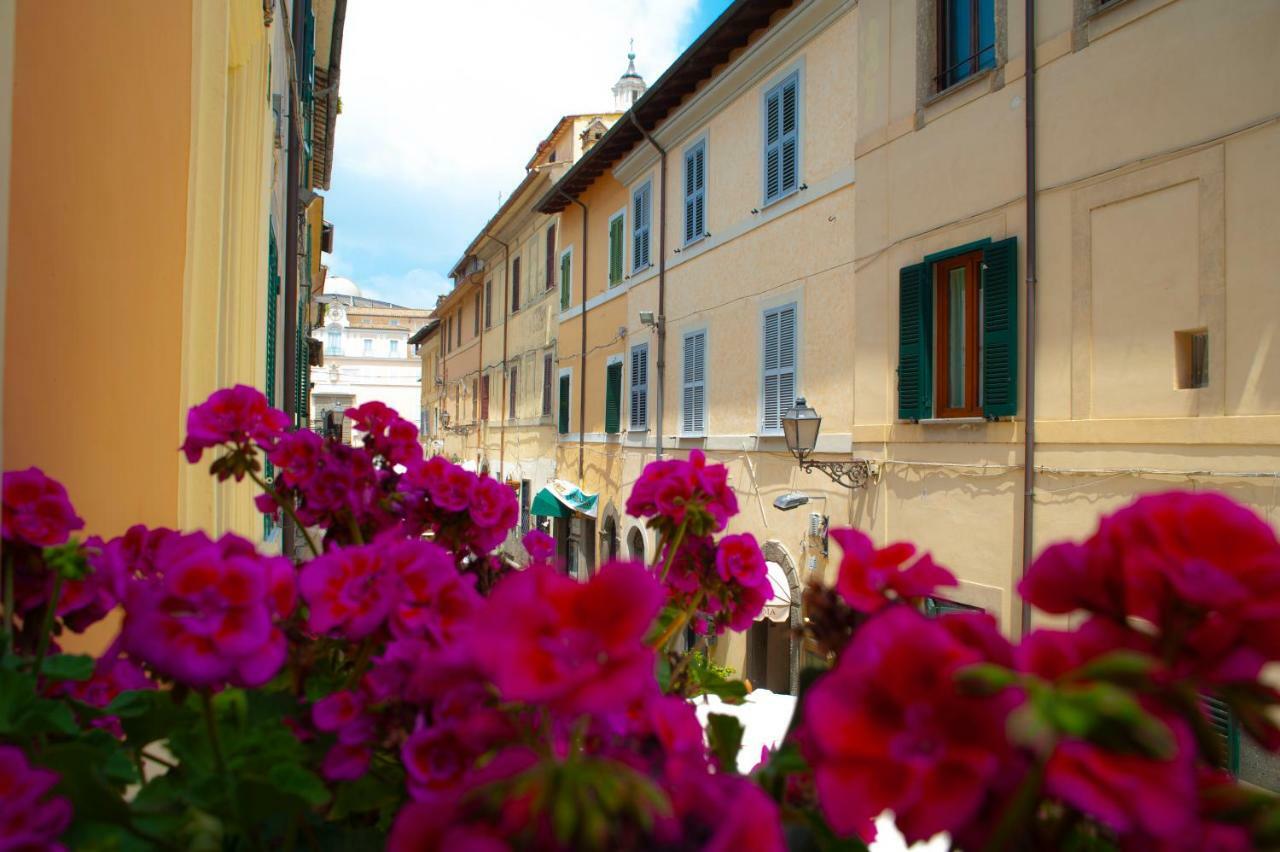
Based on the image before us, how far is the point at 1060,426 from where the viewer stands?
274 inches

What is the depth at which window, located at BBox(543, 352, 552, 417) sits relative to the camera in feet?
66.7

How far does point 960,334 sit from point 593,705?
8.06 m

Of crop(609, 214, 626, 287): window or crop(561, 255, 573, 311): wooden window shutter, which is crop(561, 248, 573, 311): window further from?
crop(609, 214, 626, 287): window

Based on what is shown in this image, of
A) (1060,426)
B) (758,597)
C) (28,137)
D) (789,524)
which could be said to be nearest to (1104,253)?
(1060,426)

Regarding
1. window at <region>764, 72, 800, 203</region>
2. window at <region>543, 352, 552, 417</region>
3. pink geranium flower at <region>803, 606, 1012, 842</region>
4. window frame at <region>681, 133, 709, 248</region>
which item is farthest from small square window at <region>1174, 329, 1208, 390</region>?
window at <region>543, 352, 552, 417</region>

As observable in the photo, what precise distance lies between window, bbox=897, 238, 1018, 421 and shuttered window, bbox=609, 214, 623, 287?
27.1 feet

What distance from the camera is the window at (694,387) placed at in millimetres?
12727

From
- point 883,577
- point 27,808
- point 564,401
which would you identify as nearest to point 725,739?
point 883,577

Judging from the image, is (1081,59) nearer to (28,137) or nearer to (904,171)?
(904,171)

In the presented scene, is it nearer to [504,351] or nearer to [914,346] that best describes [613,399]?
[914,346]

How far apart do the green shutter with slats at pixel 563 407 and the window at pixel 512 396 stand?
15.8 feet

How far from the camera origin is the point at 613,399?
52.9 feet

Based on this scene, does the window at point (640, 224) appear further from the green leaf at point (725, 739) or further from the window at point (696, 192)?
the green leaf at point (725, 739)

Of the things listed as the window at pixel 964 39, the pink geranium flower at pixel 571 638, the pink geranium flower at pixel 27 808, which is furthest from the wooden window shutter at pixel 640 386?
the pink geranium flower at pixel 571 638
